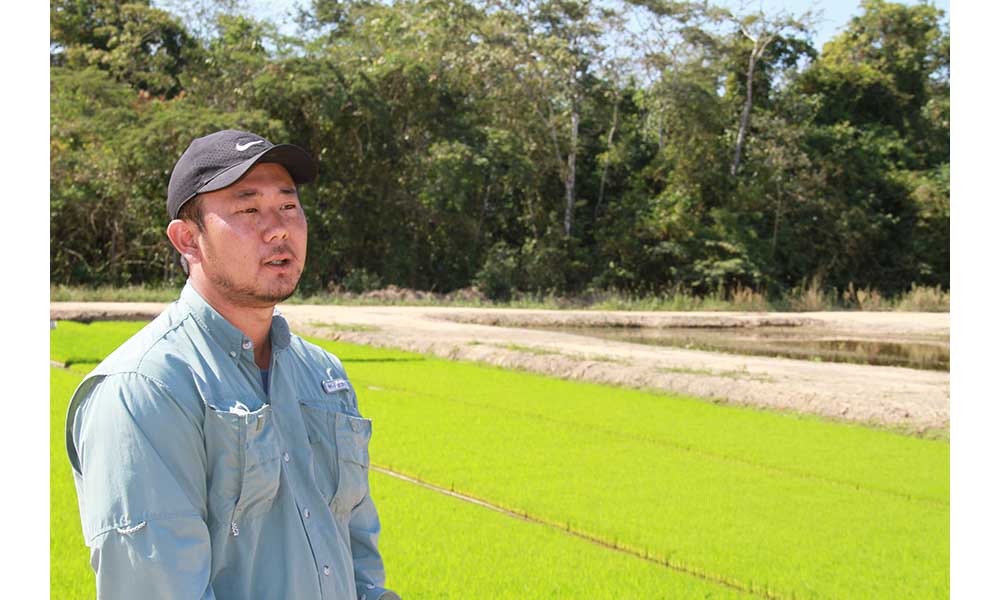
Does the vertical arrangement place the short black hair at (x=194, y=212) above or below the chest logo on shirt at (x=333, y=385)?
above

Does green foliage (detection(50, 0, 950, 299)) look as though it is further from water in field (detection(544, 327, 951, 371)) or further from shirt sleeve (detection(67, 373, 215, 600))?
shirt sleeve (detection(67, 373, 215, 600))

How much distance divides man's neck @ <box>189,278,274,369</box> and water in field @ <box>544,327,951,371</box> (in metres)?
11.6

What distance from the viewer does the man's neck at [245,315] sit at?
5.70 feet

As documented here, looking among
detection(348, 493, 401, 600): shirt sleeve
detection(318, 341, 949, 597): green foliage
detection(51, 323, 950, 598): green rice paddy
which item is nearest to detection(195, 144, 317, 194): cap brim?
detection(348, 493, 401, 600): shirt sleeve

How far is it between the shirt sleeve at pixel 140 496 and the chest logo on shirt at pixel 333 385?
394mm

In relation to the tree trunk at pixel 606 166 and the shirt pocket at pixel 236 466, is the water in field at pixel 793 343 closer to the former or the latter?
the tree trunk at pixel 606 166

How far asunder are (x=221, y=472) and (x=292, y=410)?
0.73 ft

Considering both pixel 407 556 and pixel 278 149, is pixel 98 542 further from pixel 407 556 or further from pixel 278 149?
pixel 407 556

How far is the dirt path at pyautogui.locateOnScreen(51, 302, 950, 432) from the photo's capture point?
7543 millimetres

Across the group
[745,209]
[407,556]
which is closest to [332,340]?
[407,556]

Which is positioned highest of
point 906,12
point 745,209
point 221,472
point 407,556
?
point 906,12

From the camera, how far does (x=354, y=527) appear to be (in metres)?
1.94

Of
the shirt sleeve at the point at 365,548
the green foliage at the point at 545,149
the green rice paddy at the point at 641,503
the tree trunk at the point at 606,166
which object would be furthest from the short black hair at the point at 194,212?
the tree trunk at the point at 606,166

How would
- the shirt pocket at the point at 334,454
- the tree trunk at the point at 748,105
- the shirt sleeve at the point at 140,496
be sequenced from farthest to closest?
1. the tree trunk at the point at 748,105
2. the shirt pocket at the point at 334,454
3. the shirt sleeve at the point at 140,496
